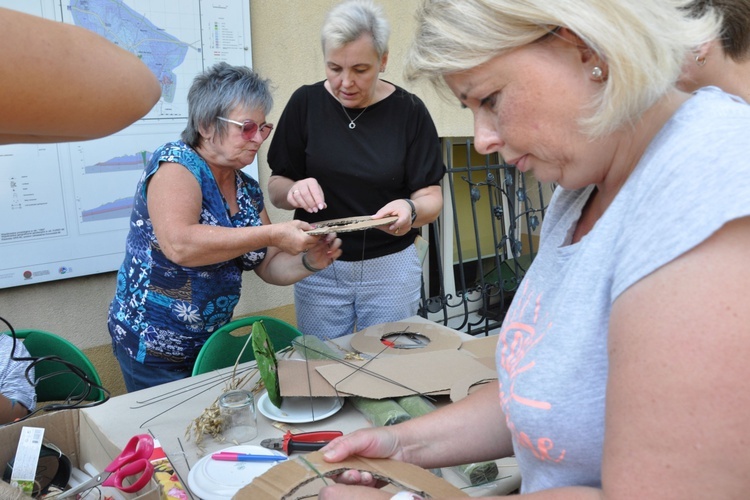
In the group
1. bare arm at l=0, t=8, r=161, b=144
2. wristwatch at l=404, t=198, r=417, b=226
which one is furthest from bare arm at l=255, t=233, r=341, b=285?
bare arm at l=0, t=8, r=161, b=144

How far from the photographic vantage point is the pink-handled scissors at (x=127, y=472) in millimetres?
1226

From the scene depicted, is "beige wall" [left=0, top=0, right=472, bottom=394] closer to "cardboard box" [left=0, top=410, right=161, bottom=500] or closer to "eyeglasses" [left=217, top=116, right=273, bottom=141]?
"eyeglasses" [left=217, top=116, right=273, bottom=141]

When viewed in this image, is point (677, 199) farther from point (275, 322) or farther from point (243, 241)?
point (275, 322)

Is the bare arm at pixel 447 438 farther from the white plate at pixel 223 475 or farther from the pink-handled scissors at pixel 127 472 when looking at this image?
the pink-handled scissors at pixel 127 472

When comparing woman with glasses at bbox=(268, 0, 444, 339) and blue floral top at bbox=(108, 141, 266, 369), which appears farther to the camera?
woman with glasses at bbox=(268, 0, 444, 339)

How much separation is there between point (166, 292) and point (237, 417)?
2.45 ft

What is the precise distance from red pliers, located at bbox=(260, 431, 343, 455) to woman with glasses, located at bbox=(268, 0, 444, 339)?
1214 mm

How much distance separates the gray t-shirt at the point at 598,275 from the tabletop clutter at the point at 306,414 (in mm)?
319

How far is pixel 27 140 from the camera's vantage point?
2.22ft

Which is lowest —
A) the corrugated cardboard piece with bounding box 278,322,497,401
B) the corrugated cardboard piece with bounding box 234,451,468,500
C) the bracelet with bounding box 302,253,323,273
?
the corrugated cardboard piece with bounding box 278,322,497,401

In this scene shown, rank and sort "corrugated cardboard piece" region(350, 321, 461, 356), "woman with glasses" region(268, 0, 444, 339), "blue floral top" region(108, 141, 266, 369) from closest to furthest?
"corrugated cardboard piece" region(350, 321, 461, 356)
"blue floral top" region(108, 141, 266, 369)
"woman with glasses" region(268, 0, 444, 339)

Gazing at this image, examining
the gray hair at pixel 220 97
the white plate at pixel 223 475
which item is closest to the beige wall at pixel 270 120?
the gray hair at pixel 220 97

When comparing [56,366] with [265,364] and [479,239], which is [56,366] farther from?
[479,239]

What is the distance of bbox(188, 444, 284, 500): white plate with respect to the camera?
1.28 metres
